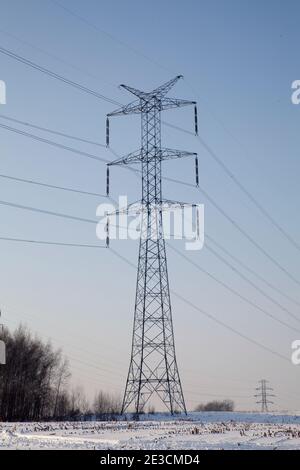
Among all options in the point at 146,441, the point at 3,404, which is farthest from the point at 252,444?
the point at 3,404

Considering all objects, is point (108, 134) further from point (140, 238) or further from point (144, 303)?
point (144, 303)

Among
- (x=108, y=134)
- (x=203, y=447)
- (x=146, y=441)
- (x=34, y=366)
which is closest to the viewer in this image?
(x=203, y=447)

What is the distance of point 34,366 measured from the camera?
93875mm

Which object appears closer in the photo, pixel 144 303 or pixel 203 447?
pixel 203 447

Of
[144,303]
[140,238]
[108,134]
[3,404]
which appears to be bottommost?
[3,404]

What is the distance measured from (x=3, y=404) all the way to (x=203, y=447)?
68611 millimetres

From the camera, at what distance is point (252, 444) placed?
2389 cm

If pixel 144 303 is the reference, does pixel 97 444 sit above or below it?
below
